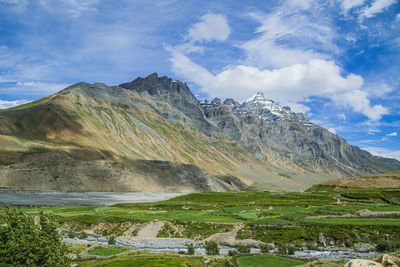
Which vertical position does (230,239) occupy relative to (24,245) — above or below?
below

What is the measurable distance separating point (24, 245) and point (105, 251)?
15.4m

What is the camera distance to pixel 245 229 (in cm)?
4516

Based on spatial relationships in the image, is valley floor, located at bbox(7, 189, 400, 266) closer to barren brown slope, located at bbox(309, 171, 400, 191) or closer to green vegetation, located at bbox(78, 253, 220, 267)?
green vegetation, located at bbox(78, 253, 220, 267)

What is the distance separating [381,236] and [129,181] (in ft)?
443

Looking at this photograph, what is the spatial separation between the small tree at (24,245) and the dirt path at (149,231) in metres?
25.4

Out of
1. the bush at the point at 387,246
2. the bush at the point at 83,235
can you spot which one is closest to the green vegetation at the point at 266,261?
the bush at the point at 387,246

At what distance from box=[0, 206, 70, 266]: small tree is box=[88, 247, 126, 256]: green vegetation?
11496 millimetres

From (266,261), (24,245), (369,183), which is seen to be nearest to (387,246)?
(266,261)

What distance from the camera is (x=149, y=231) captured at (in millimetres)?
49438

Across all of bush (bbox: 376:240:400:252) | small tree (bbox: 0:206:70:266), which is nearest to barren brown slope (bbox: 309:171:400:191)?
bush (bbox: 376:240:400:252)

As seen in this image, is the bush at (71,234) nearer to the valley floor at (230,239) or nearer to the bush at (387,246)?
the valley floor at (230,239)

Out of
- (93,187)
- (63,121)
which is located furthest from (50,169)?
(63,121)

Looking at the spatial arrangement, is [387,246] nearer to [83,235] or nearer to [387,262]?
[387,262]

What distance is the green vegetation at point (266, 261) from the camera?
27391 mm
